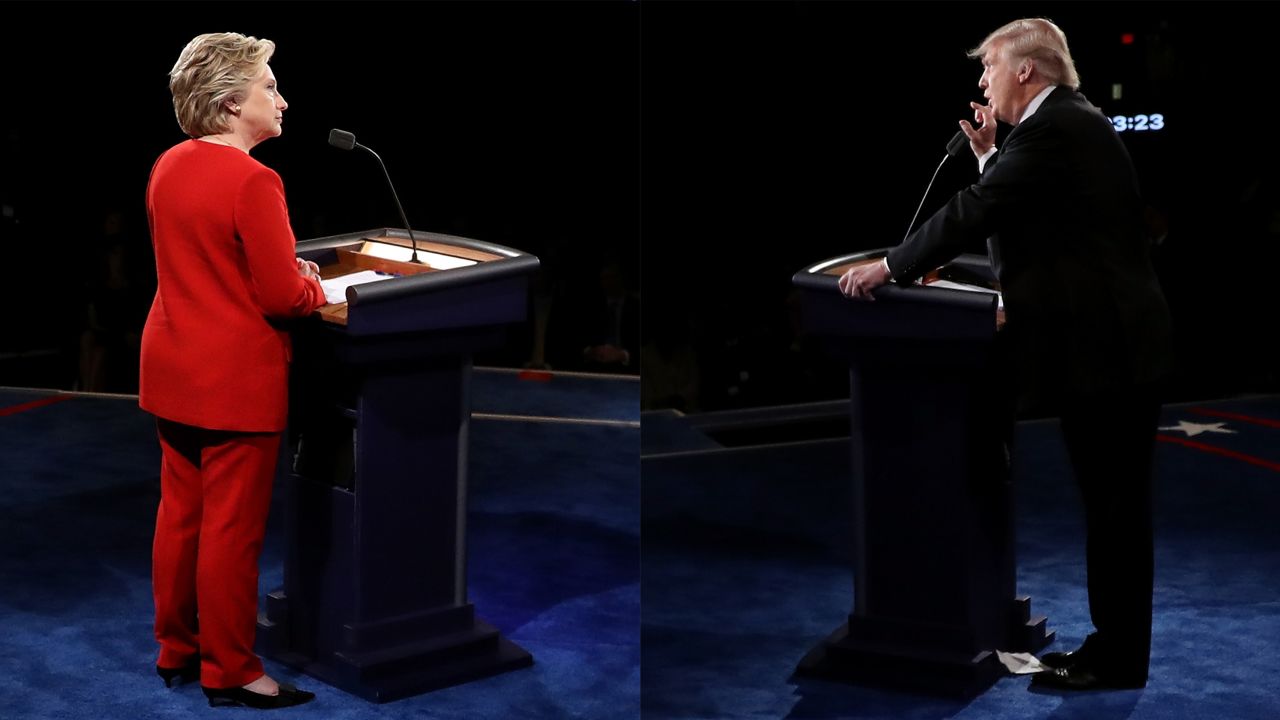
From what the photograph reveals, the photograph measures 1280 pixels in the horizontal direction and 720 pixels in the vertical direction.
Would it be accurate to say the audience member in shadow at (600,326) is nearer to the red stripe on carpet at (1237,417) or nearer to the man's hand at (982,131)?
the red stripe on carpet at (1237,417)

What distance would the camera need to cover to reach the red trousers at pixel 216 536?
3.56 metres

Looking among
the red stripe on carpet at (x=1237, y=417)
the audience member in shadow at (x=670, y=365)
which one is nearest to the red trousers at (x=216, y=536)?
the audience member in shadow at (x=670, y=365)

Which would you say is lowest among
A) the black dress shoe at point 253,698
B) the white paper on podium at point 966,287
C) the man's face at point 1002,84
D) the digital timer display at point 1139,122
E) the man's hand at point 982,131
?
the black dress shoe at point 253,698

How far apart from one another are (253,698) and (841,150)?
4.23m

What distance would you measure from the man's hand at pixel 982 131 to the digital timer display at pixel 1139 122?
3.94 meters

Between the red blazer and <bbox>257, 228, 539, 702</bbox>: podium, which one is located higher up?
the red blazer

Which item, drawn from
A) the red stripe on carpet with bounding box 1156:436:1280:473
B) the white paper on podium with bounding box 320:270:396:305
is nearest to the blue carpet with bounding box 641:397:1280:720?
the red stripe on carpet with bounding box 1156:436:1280:473

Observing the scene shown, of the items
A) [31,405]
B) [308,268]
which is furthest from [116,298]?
[308,268]

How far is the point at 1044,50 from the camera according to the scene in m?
3.49

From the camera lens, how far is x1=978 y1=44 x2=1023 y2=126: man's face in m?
3.52

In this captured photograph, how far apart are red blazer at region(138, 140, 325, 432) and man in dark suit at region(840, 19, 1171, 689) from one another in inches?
48.6

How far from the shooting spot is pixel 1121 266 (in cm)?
343

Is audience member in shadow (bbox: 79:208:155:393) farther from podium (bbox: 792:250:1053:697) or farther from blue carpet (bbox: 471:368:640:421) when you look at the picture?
podium (bbox: 792:250:1053:697)

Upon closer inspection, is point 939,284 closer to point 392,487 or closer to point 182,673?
point 392,487
